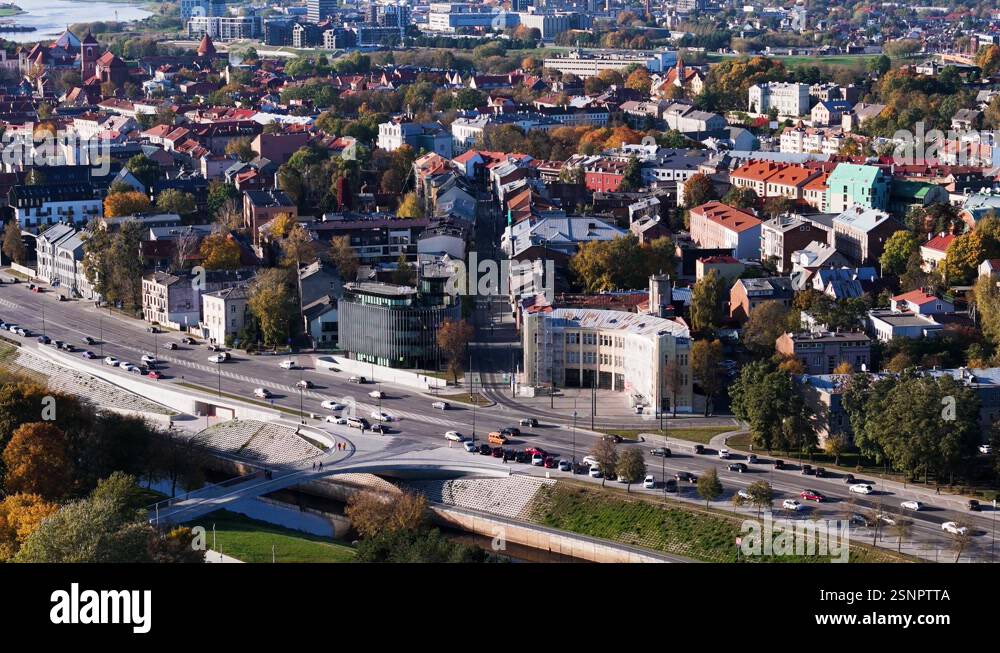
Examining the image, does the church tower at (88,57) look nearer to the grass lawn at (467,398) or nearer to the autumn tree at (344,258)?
the autumn tree at (344,258)

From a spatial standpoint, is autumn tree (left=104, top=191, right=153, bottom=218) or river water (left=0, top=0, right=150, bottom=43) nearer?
autumn tree (left=104, top=191, right=153, bottom=218)

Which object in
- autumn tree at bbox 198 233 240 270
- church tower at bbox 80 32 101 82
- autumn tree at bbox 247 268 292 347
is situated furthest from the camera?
church tower at bbox 80 32 101 82

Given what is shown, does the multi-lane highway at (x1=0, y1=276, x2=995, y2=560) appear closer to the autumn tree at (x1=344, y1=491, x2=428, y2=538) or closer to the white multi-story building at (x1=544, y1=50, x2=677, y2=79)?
the autumn tree at (x1=344, y1=491, x2=428, y2=538)

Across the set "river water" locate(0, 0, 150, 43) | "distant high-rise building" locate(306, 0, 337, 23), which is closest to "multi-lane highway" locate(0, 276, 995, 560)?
"river water" locate(0, 0, 150, 43)

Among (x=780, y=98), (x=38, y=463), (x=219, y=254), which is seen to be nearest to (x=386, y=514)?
(x=38, y=463)

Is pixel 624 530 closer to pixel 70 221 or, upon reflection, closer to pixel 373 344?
pixel 373 344
